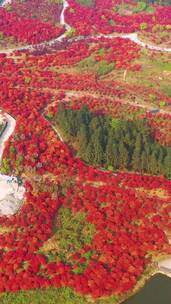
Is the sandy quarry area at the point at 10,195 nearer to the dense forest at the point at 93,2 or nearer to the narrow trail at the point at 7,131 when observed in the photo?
the narrow trail at the point at 7,131

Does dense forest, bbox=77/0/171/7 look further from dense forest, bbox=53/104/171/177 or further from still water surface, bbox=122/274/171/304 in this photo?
still water surface, bbox=122/274/171/304

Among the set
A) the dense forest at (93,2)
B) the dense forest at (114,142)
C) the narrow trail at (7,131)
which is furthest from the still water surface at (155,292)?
the dense forest at (93,2)

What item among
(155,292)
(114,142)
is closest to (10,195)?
(114,142)

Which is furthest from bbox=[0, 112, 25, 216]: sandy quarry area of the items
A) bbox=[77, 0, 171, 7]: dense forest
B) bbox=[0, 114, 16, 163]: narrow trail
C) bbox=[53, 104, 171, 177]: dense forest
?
bbox=[77, 0, 171, 7]: dense forest

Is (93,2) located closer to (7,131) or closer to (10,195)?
(7,131)

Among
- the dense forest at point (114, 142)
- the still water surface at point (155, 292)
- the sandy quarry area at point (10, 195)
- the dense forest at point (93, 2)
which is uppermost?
the dense forest at point (93, 2)
